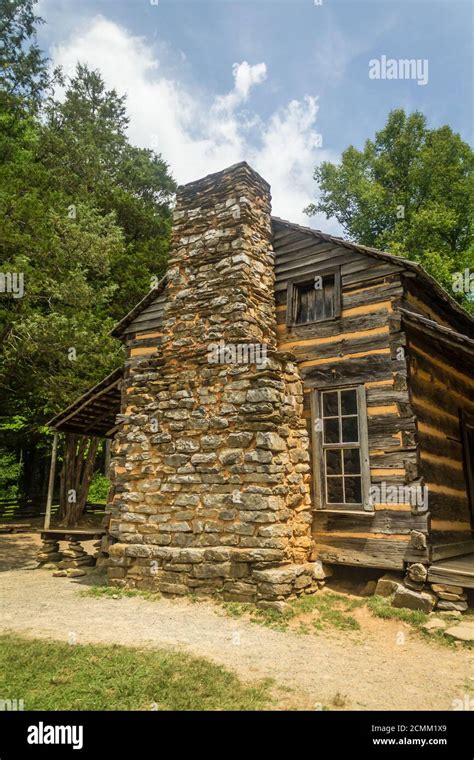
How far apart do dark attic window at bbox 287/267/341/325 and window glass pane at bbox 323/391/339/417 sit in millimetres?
1494

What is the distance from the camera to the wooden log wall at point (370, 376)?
7539 mm

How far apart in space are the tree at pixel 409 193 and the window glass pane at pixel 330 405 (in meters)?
13.3


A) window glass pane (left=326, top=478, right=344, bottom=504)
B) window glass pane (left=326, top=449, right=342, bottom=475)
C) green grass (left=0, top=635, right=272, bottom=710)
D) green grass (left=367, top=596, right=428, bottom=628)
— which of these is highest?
window glass pane (left=326, top=449, right=342, bottom=475)

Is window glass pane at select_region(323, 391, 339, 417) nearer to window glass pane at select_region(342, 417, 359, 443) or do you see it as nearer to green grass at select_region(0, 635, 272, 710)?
window glass pane at select_region(342, 417, 359, 443)

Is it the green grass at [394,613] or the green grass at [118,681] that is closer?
the green grass at [118,681]

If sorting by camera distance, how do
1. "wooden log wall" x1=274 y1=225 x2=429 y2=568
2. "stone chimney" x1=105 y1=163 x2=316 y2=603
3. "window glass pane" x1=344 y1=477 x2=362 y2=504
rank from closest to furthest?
"stone chimney" x1=105 y1=163 x2=316 y2=603
"wooden log wall" x1=274 y1=225 x2=429 y2=568
"window glass pane" x1=344 y1=477 x2=362 y2=504

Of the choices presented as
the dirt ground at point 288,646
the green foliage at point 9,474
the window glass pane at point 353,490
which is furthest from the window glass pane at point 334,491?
the green foliage at point 9,474

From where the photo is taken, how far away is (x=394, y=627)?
6320 mm

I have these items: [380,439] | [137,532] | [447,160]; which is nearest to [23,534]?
[137,532]

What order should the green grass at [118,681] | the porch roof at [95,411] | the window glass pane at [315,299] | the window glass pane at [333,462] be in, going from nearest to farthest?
the green grass at [118,681]
the window glass pane at [333,462]
the window glass pane at [315,299]
the porch roof at [95,411]

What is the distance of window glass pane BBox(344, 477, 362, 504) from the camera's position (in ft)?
28.1

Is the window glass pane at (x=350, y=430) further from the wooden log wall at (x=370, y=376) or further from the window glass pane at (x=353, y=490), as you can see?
the wooden log wall at (x=370, y=376)

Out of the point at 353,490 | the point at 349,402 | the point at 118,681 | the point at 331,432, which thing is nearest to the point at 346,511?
the point at 353,490

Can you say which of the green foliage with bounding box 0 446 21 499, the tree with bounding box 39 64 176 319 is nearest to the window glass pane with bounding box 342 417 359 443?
the tree with bounding box 39 64 176 319
